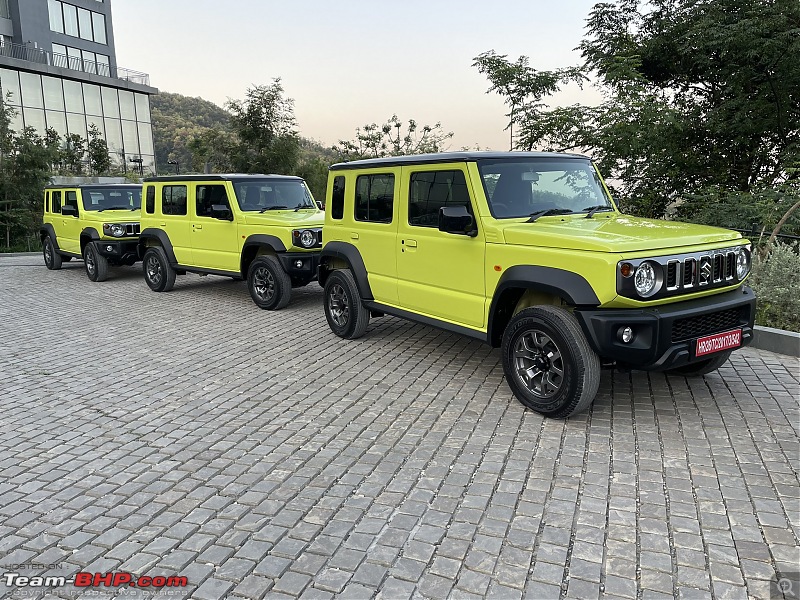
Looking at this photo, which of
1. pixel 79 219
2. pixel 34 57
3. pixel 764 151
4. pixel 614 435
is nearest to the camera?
pixel 614 435

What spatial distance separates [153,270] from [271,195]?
317 cm

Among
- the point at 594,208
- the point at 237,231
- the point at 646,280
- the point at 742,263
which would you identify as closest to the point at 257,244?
the point at 237,231

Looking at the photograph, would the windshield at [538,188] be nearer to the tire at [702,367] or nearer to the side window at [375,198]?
the side window at [375,198]

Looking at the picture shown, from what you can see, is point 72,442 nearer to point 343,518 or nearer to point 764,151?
point 343,518

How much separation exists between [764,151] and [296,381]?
14737 millimetres

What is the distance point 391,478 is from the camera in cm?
378

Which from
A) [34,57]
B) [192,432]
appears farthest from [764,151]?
[34,57]

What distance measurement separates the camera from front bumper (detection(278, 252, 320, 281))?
8.63 m

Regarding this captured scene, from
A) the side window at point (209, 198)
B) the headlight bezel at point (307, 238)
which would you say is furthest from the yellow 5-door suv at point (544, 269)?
the side window at point (209, 198)

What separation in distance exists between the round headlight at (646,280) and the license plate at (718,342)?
0.56 metres

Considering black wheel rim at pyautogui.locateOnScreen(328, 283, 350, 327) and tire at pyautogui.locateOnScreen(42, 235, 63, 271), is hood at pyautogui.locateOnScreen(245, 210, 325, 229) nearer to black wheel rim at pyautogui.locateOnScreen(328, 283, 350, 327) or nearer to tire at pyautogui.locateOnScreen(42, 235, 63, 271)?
black wheel rim at pyautogui.locateOnScreen(328, 283, 350, 327)

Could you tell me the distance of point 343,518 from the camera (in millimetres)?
3328

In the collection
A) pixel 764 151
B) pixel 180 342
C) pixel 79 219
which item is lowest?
pixel 180 342

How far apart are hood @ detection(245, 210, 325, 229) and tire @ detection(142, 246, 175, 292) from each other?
2581mm
